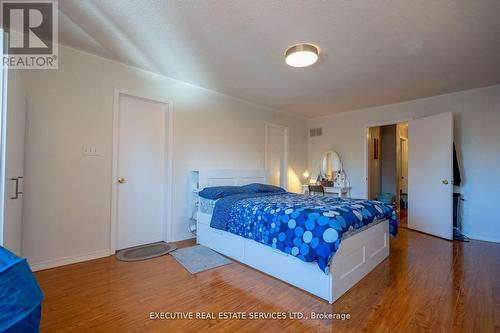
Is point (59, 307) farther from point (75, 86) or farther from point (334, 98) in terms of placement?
point (334, 98)

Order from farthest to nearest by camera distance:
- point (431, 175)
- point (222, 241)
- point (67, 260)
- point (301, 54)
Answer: point (431, 175)
point (222, 241)
point (67, 260)
point (301, 54)

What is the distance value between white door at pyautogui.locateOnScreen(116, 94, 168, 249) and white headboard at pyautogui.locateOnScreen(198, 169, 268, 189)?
0.58 metres

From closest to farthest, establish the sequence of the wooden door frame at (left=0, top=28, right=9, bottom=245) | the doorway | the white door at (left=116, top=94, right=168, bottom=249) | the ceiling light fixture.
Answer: the wooden door frame at (left=0, top=28, right=9, bottom=245), the ceiling light fixture, the white door at (left=116, top=94, right=168, bottom=249), the doorway

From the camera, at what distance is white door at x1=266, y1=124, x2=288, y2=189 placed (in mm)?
4945

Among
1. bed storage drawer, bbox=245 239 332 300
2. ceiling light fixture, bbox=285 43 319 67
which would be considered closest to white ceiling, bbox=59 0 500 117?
ceiling light fixture, bbox=285 43 319 67

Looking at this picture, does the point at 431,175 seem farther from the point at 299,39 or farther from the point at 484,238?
the point at 299,39

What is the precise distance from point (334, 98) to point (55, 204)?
4305 millimetres

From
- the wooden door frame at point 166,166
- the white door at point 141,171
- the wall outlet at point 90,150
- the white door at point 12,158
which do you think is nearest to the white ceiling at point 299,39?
the wooden door frame at point 166,166

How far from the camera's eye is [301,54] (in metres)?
2.43

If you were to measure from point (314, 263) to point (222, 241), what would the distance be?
134 centimetres

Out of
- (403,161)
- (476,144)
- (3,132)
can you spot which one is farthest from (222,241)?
(403,161)

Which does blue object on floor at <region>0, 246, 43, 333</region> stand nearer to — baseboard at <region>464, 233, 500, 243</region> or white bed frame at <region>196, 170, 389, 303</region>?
white bed frame at <region>196, 170, 389, 303</region>

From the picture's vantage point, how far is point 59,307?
183 centimetres

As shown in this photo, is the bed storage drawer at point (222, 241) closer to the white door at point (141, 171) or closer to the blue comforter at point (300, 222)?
the blue comforter at point (300, 222)
